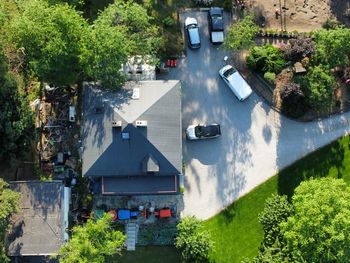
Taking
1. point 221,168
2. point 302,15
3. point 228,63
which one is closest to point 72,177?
point 221,168

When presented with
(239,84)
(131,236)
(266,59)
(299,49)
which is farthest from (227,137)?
(131,236)

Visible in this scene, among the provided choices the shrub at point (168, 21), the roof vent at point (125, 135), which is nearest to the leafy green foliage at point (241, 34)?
the shrub at point (168, 21)

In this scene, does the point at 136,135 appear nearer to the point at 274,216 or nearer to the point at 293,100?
the point at 274,216

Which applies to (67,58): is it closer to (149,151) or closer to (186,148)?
(149,151)

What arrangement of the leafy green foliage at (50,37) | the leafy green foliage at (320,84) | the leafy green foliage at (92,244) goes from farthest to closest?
the leafy green foliage at (320,84) < the leafy green foliage at (50,37) < the leafy green foliage at (92,244)

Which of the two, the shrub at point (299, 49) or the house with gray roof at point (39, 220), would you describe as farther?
the shrub at point (299, 49)

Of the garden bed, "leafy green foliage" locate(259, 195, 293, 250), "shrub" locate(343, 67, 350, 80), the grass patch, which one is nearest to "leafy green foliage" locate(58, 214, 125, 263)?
the grass patch

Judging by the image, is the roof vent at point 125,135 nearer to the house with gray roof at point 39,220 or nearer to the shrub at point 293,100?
→ the house with gray roof at point 39,220

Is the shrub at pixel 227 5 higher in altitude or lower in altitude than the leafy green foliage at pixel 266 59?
higher
